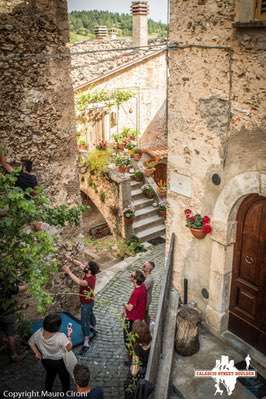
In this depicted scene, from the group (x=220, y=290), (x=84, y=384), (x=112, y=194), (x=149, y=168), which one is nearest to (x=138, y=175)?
(x=149, y=168)

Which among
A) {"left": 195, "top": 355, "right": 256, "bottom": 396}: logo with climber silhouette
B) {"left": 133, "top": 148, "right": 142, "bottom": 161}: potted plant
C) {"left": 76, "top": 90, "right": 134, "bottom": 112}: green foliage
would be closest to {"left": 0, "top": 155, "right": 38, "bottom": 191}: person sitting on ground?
{"left": 195, "top": 355, "right": 256, "bottom": 396}: logo with climber silhouette

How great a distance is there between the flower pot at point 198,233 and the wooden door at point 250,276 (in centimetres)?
54

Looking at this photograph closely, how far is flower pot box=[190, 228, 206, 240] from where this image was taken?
235 inches

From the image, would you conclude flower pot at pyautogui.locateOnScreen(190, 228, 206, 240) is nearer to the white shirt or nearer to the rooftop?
the white shirt

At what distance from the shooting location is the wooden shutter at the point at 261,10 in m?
4.66

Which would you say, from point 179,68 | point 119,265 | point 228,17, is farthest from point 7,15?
point 119,265

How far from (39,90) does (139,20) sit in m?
10.9

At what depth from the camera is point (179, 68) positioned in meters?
5.82

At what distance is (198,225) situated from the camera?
598 centimetres

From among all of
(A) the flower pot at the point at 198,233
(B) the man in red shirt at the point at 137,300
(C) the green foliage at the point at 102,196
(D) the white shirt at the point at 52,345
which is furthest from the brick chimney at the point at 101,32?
(D) the white shirt at the point at 52,345

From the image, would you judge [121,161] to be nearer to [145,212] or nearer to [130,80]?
[145,212]

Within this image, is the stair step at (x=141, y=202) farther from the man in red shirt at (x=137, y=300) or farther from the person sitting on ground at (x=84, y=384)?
the person sitting on ground at (x=84, y=384)

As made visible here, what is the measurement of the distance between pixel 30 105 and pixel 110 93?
835 cm

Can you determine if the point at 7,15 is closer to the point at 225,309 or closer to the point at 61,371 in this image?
the point at 61,371
